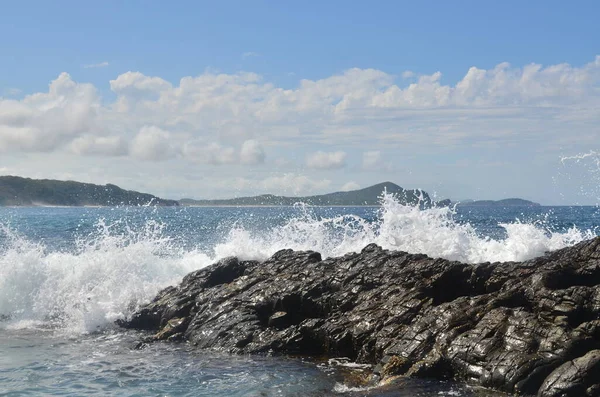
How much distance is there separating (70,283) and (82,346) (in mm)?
8123

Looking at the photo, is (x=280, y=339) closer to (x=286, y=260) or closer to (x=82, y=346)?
(x=286, y=260)

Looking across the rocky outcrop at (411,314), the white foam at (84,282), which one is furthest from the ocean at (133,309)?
the rocky outcrop at (411,314)

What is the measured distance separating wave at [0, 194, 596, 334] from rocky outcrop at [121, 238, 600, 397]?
2.06 meters

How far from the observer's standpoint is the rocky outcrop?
13.3 meters

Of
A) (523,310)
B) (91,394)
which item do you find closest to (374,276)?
(523,310)

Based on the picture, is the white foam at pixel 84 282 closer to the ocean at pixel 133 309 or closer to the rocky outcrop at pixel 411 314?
the ocean at pixel 133 309

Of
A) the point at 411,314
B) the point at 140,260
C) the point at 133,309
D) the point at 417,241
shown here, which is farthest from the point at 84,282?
the point at 411,314

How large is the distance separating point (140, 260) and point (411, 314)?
591 inches

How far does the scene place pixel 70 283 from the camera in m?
26.8

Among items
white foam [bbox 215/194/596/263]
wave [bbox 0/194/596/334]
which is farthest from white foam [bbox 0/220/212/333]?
white foam [bbox 215/194/596/263]

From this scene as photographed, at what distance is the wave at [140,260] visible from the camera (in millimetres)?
24281

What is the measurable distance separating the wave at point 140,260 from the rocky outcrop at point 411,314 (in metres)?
2.06

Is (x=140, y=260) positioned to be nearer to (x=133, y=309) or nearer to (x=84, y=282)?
(x=84, y=282)

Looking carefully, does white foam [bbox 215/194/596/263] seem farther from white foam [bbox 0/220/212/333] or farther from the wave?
white foam [bbox 0/220/212/333]
